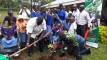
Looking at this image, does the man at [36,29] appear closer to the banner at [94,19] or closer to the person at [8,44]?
the person at [8,44]

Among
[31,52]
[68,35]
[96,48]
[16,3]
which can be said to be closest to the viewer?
[68,35]

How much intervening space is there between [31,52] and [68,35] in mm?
2037

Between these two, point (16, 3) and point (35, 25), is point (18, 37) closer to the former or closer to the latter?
point (35, 25)

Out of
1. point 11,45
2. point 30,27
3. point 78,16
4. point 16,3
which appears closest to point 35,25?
point 30,27

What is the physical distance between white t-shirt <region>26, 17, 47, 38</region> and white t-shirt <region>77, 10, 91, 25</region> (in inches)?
107

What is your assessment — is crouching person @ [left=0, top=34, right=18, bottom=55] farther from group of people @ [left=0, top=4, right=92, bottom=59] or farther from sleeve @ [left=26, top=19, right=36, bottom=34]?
sleeve @ [left=26, top=19, right=36, bottom=34]

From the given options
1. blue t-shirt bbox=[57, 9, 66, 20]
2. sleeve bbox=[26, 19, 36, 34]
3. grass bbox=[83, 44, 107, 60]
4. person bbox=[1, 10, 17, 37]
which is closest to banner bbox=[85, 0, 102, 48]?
grass bbox=[83, 44, 107, 60]

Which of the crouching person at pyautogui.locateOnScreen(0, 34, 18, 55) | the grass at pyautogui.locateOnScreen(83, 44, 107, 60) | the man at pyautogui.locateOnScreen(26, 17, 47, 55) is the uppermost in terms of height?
the man at pyautogui.locateOnScreen(26, 17, 47, 55)

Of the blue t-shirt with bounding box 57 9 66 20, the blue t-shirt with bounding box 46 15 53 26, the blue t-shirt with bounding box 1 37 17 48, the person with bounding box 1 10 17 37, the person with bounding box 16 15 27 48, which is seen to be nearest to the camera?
the blue t-shirt with bounding box 1 37 17 48

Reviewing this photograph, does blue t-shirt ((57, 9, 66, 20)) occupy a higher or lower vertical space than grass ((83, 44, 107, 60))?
higher

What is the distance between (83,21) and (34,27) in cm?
325

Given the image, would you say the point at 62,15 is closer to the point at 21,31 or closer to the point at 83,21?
the point at 83,21

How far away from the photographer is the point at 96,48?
1462 centimetres

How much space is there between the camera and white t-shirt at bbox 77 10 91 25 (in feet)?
47.3
